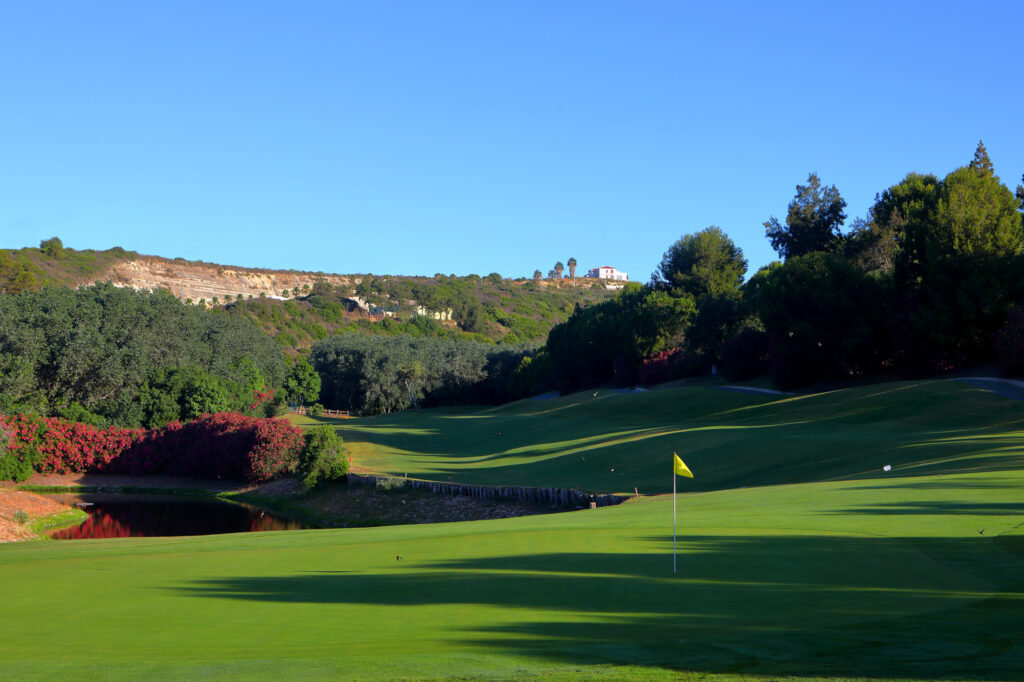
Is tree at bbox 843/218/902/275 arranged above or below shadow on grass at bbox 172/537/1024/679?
above

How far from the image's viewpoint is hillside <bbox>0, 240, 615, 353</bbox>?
144 metres

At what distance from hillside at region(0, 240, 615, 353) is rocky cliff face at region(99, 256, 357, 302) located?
0.62ft

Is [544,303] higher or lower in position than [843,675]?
higher

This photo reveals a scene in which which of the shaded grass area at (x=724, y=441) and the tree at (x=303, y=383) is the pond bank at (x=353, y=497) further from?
the tree at (x=303, y=383)

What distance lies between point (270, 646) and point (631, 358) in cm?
8543

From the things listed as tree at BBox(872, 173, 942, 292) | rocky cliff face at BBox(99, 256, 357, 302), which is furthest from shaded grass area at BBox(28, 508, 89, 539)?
rocky cliff face at BBox(99, 256, 357, 302)

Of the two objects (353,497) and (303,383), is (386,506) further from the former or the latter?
(303,383)

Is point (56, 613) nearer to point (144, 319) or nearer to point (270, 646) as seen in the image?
point (270, 646)

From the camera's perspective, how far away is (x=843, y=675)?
799cm

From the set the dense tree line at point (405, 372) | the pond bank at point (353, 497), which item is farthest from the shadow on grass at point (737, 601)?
the dense tree line at point (405, 372)

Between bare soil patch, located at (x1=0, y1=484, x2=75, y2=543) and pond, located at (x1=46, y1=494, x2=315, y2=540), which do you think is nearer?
bare soil patch, located at (x1=0, y1=484, x2=75, y2=543)

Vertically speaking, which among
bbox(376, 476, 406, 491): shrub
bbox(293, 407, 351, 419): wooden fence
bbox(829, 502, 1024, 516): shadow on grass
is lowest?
bbox(376, 476, 406, 491): shrub

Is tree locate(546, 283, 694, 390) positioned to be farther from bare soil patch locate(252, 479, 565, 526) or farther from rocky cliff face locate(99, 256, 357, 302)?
rocky cliff face locate(99, 256, 357, 302)

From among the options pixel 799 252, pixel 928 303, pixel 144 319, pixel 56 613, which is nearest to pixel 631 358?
pixel 799 252
